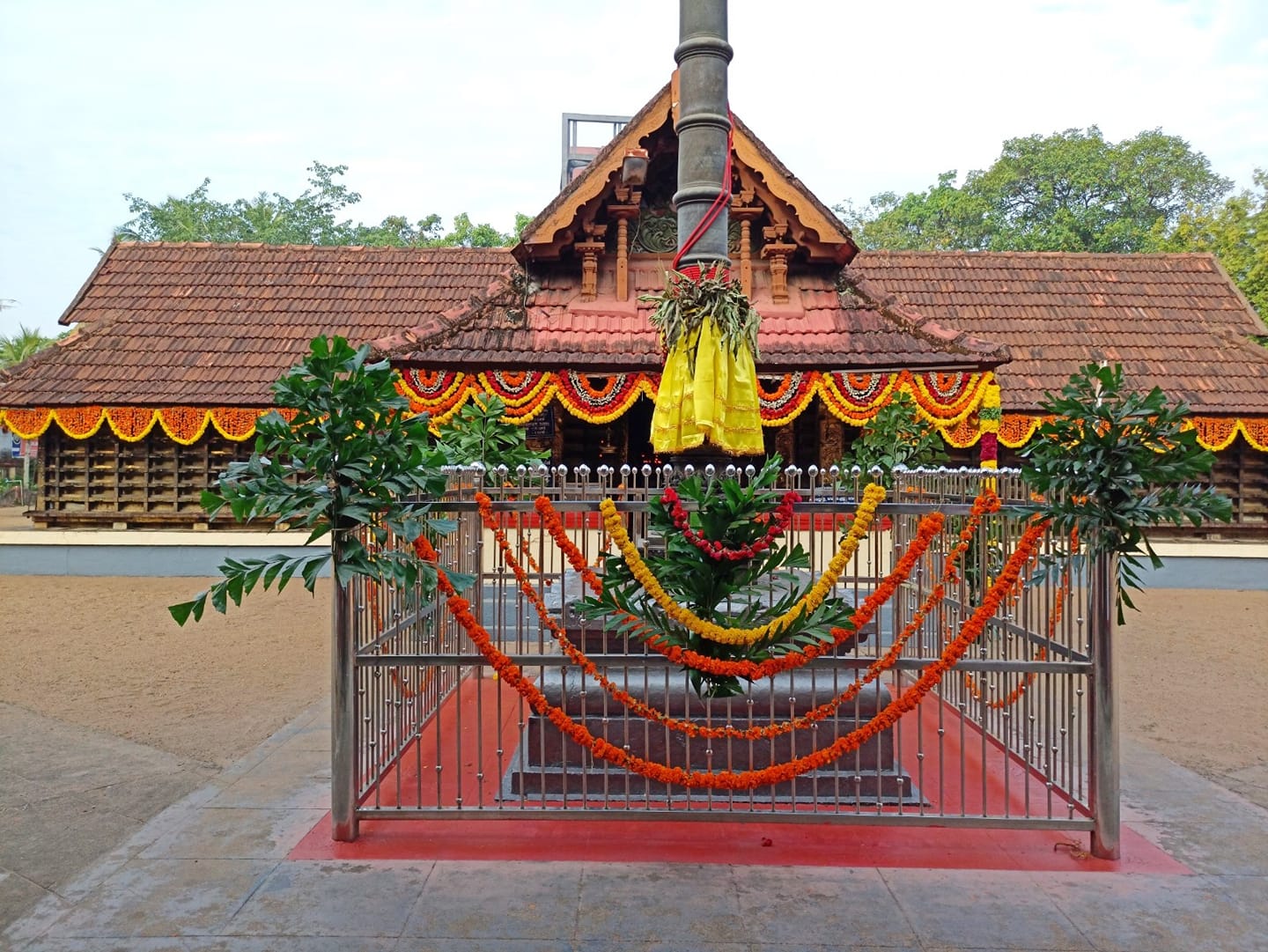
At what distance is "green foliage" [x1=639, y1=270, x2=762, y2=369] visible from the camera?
183 inches

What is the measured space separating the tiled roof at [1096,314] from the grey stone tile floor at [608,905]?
919cm

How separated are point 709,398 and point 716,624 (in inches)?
53.9

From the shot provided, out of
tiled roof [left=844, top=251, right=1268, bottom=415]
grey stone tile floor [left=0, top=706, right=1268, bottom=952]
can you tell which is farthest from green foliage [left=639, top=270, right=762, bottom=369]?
tiled roof [left=844, top=251, right=1268, bottom=415]

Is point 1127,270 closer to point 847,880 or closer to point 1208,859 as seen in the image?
point 1208,859

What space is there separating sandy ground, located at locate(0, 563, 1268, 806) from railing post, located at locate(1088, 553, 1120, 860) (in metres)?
1.62

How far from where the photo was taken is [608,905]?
10.4ft

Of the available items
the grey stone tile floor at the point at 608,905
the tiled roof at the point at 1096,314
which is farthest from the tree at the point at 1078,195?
the grey stone tile floor at the point at 608,905

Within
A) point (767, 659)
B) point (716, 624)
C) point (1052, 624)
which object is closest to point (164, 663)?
point (716, 624)

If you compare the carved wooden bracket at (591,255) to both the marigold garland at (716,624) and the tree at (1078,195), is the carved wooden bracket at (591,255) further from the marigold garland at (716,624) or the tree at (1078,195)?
the tree at (1078,195)

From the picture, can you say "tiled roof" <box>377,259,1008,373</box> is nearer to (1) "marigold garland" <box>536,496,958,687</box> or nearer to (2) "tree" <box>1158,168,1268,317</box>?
(1) "marigold garland" <box>536,496,958,687</box>

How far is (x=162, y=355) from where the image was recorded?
1316 cm

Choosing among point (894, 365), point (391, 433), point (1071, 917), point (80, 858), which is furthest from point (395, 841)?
point (894, 365)

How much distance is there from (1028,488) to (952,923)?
6.22 ft

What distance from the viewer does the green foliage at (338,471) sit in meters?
3.46
